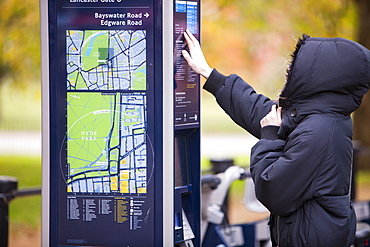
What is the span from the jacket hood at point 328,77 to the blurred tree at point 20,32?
7633mm

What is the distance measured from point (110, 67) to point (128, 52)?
0.13 meters

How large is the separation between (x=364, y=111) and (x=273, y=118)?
8946 millimetres

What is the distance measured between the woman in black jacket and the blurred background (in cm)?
493

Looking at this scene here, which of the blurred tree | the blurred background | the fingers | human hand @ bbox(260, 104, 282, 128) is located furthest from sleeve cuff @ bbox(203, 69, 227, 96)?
the blurred tree

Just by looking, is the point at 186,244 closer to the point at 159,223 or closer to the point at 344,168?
the point at 159,223

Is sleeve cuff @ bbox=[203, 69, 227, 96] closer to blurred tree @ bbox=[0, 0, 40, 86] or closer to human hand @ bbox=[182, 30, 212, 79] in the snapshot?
human hand @ bbox=[182, 30, 212, 79]

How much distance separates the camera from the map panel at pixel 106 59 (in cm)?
314

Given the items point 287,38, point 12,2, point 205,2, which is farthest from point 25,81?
point 287,38

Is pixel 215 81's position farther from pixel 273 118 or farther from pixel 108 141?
pixel 108 141

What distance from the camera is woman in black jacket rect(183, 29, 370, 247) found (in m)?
2.77

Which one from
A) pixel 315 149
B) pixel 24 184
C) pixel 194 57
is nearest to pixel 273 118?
pixel 315 149

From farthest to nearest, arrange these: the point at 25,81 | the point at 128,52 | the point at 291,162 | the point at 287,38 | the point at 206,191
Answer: the point at 25,81, the point at 287,38, the point at 206,191, the point at 128,52, the point at 291,162

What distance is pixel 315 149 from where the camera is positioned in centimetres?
276

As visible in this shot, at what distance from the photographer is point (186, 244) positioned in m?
3.39
